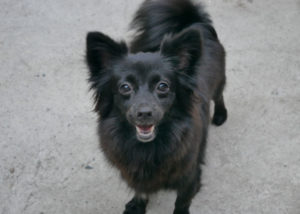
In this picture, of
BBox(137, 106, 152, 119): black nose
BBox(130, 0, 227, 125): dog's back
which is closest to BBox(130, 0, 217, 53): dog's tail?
BBox(130, 0, 227, 125): dog's back

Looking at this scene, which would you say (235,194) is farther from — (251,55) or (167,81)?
(251,55)

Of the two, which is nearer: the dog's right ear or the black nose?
the black nose

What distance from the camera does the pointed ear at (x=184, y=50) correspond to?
247 cm

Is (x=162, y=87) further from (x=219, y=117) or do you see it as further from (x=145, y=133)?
(x=219, y=117)

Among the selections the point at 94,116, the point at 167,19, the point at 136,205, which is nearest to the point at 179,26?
the point at 167,19

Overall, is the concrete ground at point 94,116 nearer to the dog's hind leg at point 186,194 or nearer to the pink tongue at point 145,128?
the dog's hind leg at point 186,194

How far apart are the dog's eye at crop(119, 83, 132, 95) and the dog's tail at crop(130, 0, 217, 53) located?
0.80 meters

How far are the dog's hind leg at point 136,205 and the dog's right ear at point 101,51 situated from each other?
1149 millimetres

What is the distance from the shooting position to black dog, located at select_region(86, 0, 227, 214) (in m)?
2.50

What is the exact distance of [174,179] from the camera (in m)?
2.71

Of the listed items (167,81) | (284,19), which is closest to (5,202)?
(167,81)

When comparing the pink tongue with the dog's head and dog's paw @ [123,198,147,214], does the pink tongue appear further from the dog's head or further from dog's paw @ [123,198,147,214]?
dog's paw @ [123,198,147,214]

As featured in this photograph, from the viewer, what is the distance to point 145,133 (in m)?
2.51

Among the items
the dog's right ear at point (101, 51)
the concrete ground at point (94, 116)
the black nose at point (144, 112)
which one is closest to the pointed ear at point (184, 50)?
the dog's right ear at point (101, 51)
